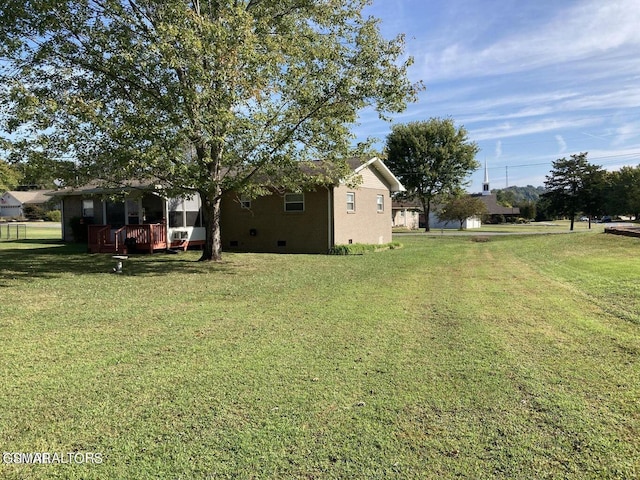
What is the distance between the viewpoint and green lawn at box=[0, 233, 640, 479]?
291 cm

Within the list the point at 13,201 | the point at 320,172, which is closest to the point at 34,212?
the point at 13,201

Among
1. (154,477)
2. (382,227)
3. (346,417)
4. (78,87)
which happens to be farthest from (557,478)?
(382,227)

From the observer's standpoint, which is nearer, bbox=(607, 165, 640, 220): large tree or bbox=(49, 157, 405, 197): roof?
bbox=(49, 157, 405, 197): roof

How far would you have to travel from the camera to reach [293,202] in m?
19.1

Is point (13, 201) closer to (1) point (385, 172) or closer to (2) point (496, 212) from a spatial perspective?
(1) point (385, 172)

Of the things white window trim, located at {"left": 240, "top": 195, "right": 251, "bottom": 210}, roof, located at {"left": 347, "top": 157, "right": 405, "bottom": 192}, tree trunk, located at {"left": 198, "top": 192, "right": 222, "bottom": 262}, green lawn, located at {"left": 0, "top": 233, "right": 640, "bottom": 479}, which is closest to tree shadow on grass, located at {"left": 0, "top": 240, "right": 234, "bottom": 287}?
tree trunk, located at {"left": 198, "top": 192, "right": 222, "bottom": 262}

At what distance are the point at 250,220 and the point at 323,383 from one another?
53.9 ft

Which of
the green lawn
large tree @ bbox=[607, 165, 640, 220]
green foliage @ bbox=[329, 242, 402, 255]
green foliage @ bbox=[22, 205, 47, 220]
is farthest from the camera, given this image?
green foliage @ bbox=[22, 205, 47, 220]

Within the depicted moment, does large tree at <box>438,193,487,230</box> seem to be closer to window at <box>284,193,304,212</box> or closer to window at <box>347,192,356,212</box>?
window at <box>347,192,356,212</box>

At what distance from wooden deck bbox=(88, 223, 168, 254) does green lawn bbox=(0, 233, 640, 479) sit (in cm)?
867

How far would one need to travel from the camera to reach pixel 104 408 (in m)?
3.57

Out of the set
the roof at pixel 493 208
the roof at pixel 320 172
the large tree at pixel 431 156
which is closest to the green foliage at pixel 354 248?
the roof at pixel 320 172

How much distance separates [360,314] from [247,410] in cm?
358

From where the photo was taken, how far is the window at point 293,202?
1895 cm
